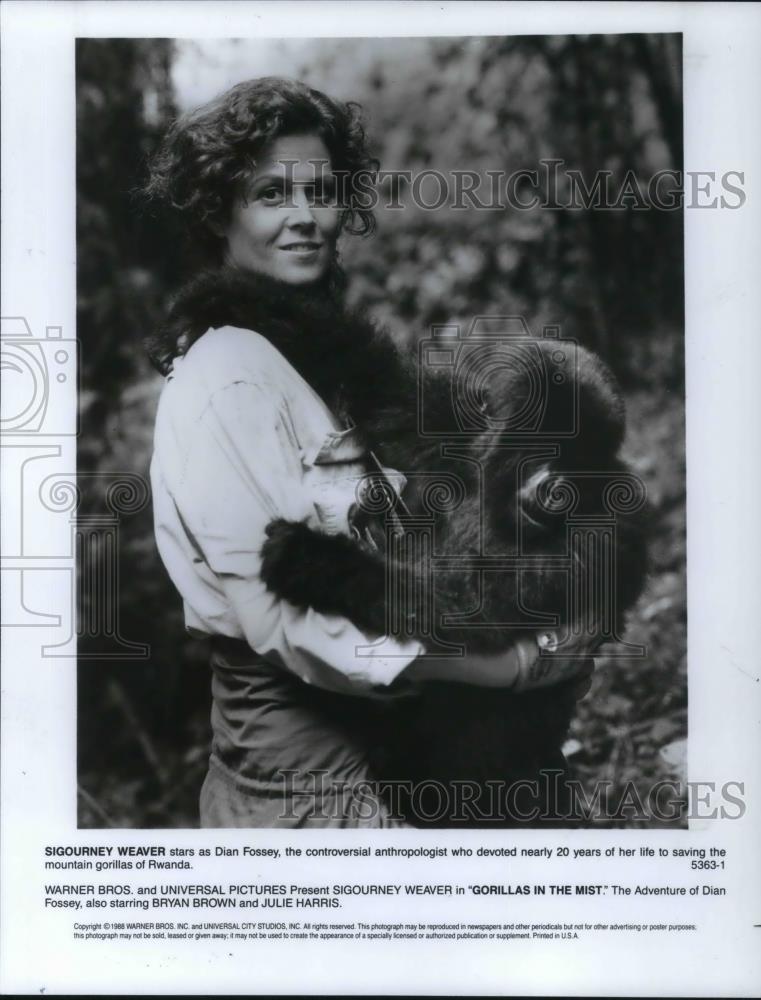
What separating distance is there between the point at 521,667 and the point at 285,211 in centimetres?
133

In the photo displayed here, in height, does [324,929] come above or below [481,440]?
below

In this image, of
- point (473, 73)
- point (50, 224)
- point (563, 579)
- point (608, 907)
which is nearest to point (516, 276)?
point (473, 73)

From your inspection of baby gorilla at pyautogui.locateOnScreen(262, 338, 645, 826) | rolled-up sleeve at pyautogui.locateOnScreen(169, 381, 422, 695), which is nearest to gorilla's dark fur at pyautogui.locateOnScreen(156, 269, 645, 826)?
baby gorilla at pyautogui.locateOnScreen(262, 338, 645, 826)

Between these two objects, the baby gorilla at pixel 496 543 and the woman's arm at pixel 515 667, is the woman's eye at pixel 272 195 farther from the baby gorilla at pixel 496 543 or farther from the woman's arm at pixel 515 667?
the woman's arm at pixel 515 667

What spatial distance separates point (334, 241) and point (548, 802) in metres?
1.57

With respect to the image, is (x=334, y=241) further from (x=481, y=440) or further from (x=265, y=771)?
(x=265, y=771)

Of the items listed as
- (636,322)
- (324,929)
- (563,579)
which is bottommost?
(324,929)

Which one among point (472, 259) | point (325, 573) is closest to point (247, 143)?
point (472, 259)

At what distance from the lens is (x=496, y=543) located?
10.1 feet

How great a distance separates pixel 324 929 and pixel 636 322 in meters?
1.78

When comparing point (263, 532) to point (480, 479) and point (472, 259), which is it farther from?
point (472, 259)

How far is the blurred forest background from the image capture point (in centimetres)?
313

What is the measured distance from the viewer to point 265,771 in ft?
10.2

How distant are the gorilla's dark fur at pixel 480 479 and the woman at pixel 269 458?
17 mm
